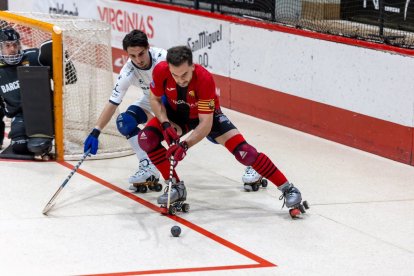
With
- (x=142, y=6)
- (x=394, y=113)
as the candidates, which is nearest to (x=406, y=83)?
(x=394, y=113)

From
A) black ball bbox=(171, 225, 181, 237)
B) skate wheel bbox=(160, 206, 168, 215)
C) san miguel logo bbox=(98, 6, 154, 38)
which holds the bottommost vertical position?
skate wheel bbox=(160, 206, 168, 215)

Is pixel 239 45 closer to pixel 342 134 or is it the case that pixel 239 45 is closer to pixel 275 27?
pixel 275 27

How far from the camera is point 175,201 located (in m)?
7.29

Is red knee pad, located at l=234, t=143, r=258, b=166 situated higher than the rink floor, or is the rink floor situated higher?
red knee pad, located at l=234, t=143, r=258, b=166

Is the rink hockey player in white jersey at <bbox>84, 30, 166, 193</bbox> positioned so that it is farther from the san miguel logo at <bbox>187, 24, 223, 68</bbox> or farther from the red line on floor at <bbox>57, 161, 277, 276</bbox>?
the san miguel logo at <bbox>187, 24, 223, 68</bbox>

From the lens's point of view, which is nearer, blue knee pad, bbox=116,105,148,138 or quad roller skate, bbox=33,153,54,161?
blue knee pad, bbox=116,105,148,138

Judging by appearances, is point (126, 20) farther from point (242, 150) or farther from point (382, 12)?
point (242, 150)

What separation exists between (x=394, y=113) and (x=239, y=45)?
2.70 m

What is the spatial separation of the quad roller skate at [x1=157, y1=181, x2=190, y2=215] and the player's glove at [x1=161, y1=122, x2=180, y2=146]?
17.2 inches

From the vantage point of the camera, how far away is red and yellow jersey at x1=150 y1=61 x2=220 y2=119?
6914 mm

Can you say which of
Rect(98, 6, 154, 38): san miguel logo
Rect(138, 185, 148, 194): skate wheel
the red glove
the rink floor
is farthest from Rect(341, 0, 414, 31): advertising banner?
Rect(98, 6, 154, 38): san miguel logo

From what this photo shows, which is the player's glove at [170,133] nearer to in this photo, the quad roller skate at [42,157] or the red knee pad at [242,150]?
the red knee pad at [242,150]

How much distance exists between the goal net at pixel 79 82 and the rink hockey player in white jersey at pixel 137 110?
3.50 feet

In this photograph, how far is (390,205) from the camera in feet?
25.2
